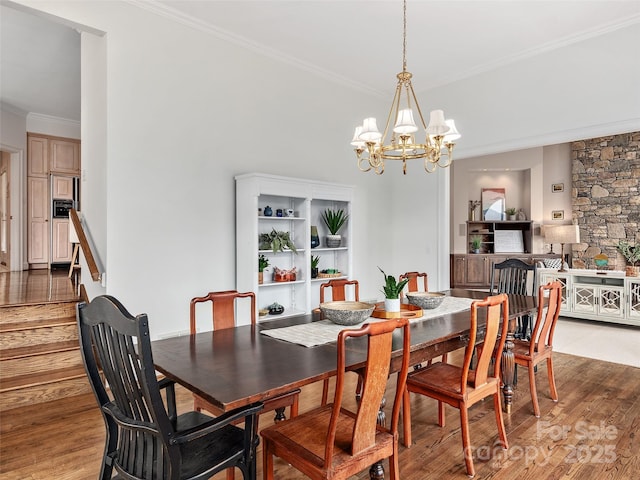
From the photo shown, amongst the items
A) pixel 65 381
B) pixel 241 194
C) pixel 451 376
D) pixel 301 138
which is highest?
pixel 301 138

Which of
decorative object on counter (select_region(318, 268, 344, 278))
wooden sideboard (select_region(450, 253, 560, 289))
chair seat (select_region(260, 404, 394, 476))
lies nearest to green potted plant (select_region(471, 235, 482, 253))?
wooden sideboard (select_region(450, 253, 560, 289))

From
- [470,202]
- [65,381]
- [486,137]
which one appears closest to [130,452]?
[65,381]

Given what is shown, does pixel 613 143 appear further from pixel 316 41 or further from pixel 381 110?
pixel 316 41

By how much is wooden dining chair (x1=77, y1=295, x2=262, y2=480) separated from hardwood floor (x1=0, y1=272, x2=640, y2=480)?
2.28 ft

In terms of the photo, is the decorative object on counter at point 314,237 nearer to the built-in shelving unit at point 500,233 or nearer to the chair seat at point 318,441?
the chair seat at point 318,441

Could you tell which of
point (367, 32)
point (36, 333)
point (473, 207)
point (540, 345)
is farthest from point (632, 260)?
point (36, 333)

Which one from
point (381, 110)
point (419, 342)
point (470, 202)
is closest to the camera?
point (419, 342)

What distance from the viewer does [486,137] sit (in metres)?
5.00

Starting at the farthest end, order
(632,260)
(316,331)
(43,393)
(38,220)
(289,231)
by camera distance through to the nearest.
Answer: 1. (38,220)
2. (632,260)
3. (289,231)
4. (43,393)
5. (316,331)

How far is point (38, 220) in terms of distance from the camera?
7309mm

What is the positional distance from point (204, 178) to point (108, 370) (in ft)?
8.98

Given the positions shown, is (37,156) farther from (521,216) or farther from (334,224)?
(521,216)

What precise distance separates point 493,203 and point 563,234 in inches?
105

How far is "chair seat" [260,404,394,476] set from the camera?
1.56m
